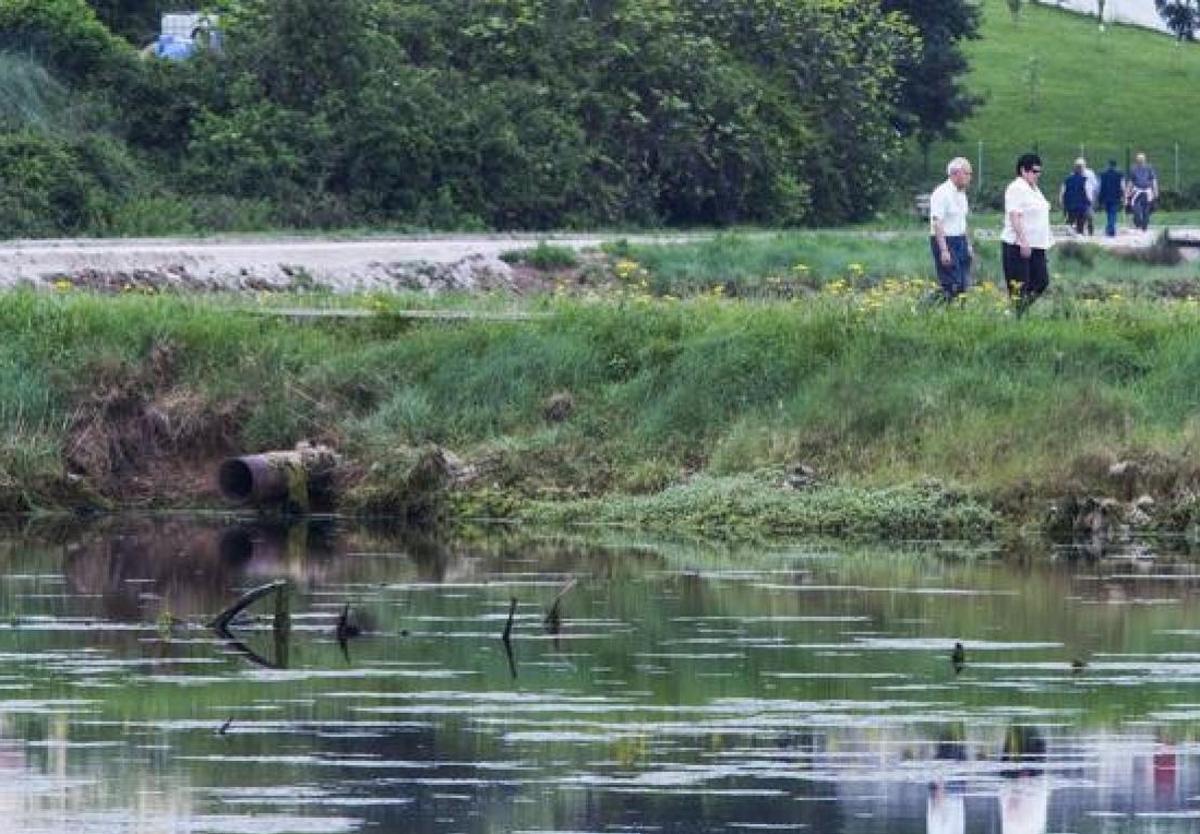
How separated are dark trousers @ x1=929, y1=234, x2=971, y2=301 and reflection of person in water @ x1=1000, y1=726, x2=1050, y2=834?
14.8 meters

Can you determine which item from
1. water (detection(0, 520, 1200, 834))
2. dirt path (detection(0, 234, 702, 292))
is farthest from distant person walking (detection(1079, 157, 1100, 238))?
water (detection(0, 520, 1200, 834))

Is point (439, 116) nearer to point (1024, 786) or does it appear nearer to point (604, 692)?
point (604, 692)

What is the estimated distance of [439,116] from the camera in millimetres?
55031

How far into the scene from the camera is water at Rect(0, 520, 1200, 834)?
14.4 meters

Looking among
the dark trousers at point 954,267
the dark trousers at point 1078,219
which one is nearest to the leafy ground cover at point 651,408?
the dark trousers at point 954,267

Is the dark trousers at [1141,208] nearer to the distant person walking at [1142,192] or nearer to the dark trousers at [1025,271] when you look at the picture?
the distant person walking at [1142,192]

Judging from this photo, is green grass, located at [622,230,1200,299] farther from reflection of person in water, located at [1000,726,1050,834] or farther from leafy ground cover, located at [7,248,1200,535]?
reflection of person in water, located at [1000,726,1050,834]

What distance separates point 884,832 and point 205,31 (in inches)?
1710

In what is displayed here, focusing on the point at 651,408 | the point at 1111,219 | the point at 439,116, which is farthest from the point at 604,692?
the point at 1111,219

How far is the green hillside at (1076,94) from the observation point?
270 ft

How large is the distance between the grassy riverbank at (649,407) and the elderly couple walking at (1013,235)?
19.9 inches

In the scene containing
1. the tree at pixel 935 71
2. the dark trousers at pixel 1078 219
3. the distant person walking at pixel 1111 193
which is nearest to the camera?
the dark trousers at pixel 1078 219

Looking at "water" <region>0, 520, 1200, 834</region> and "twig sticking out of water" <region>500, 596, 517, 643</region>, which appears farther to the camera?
"twig sticking out of water" <region>500, 596, 517, 643</region>

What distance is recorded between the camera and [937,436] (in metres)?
26.9
